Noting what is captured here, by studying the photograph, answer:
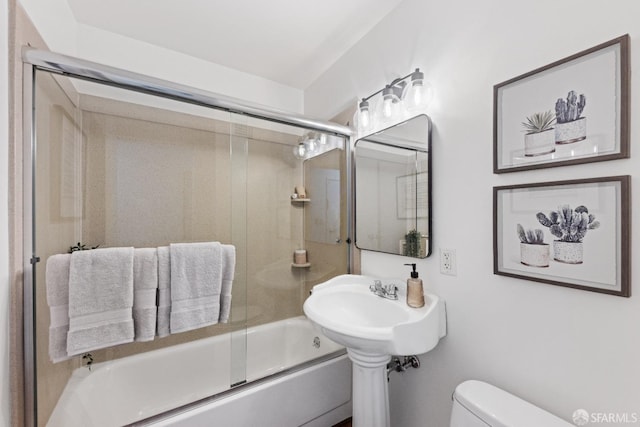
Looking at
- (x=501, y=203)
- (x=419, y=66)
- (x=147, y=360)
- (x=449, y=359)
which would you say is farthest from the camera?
(x=147, y=360)

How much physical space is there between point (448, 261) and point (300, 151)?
1233 mm

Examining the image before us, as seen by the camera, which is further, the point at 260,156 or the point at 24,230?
the point at 260,156

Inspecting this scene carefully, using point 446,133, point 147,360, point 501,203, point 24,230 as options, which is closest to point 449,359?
point 501,203

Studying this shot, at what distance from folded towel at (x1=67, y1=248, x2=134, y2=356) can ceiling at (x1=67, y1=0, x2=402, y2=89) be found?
4.67 feet

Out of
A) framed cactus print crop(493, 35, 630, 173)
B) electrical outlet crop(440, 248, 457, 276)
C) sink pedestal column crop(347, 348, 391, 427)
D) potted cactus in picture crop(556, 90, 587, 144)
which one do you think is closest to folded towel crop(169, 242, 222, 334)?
sink pedestal column crop(347, 348, 391, 427)

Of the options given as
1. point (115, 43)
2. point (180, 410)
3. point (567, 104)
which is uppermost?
point (115, 43)

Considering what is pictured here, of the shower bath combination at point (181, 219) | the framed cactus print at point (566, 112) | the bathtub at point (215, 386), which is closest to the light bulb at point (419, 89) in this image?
the framed cactus print at point (566, 112)

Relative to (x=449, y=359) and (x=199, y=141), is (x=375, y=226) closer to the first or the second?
(x=449, y=359)

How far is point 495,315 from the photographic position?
1.03 m

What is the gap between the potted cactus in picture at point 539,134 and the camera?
875mm

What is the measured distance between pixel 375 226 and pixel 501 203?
0.74m

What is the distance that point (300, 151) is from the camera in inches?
75.9

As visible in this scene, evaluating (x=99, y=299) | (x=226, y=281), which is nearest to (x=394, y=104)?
(x=226, y=281)

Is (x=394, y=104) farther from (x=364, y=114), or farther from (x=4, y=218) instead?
(x=4, y=218)
